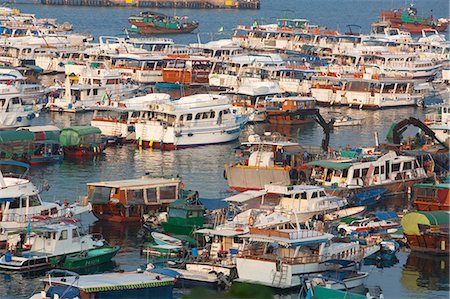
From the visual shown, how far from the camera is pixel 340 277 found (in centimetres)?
2684

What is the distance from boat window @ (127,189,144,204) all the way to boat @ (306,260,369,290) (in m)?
7.39

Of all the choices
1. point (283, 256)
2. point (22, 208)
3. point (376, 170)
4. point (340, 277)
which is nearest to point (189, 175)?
point (376, 170)

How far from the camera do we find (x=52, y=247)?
28.4m

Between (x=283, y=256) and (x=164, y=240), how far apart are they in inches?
165

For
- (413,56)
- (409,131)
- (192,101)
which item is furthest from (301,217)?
(413,56)

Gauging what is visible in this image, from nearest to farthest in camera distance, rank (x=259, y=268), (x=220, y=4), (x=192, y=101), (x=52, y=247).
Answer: (x=259, y=268) → (x=52, y=247) → (x=192, y=101) → (x=220, y=4)

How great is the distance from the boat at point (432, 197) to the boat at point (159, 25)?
62.3 m

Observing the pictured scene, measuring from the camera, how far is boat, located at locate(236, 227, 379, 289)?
2659cm

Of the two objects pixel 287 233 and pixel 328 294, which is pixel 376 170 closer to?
pixel 287 233

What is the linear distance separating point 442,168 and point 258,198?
831 cm

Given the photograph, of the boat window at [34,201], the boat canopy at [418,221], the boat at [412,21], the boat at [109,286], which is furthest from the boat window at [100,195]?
the boat at [412,21]

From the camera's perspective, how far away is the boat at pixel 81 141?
43.1m

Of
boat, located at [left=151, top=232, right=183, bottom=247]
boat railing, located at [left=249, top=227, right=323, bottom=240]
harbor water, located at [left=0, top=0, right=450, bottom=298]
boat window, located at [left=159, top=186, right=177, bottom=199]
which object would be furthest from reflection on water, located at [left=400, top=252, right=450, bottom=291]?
boat window, located at [left=159, top=186, right=177, bottom=199]

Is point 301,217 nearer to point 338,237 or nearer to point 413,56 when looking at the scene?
point 338,237
